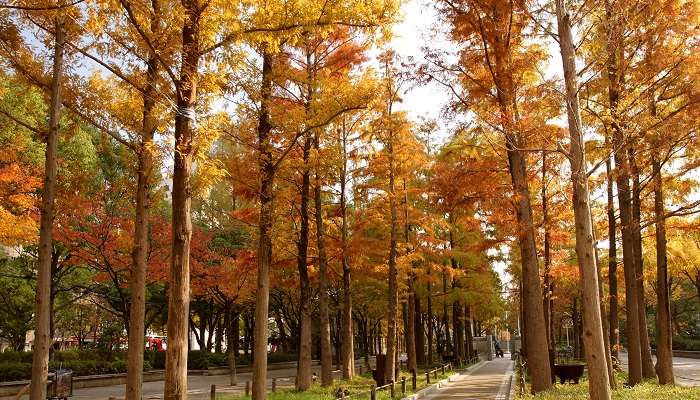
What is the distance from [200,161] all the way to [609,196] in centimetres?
1391

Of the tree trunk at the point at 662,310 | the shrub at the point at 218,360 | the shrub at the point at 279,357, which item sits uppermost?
the tree trunk at the point at 662,310

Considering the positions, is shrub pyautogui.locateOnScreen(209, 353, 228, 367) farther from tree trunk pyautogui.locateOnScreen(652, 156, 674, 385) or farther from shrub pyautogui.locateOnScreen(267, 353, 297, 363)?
tree trunk pyautogui.locateOnScreen(652, 156, 674, 385)

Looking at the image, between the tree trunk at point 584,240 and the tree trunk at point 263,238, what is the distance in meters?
5.80

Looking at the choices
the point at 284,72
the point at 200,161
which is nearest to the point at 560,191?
the point at 284,72

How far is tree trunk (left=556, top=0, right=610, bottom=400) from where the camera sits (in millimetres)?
8258

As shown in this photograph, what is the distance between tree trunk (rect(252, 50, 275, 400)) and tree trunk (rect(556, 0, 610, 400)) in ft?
19.0

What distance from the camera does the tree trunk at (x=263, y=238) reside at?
1108 centimetres

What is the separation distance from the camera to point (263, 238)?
1176 cm

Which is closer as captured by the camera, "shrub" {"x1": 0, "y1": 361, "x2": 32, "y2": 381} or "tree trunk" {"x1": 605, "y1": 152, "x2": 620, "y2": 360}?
"tree trunk" {"x1": 605, "y1": 152, "x2": 620, "y2": 360}

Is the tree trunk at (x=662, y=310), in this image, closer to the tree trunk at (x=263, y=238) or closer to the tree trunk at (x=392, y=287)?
the tree trunk at (x=392, y=287)

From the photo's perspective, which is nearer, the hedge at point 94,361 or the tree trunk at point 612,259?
the tree trunk at point 612,259

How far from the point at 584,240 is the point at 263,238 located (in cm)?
615

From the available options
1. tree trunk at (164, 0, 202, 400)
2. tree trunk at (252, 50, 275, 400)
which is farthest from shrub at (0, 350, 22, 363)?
tree trunk at (164, 0, 202, 400)

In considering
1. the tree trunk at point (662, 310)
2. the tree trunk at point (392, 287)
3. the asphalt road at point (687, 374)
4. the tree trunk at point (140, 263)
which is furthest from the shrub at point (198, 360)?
the tree trunk at point (662, 310)
